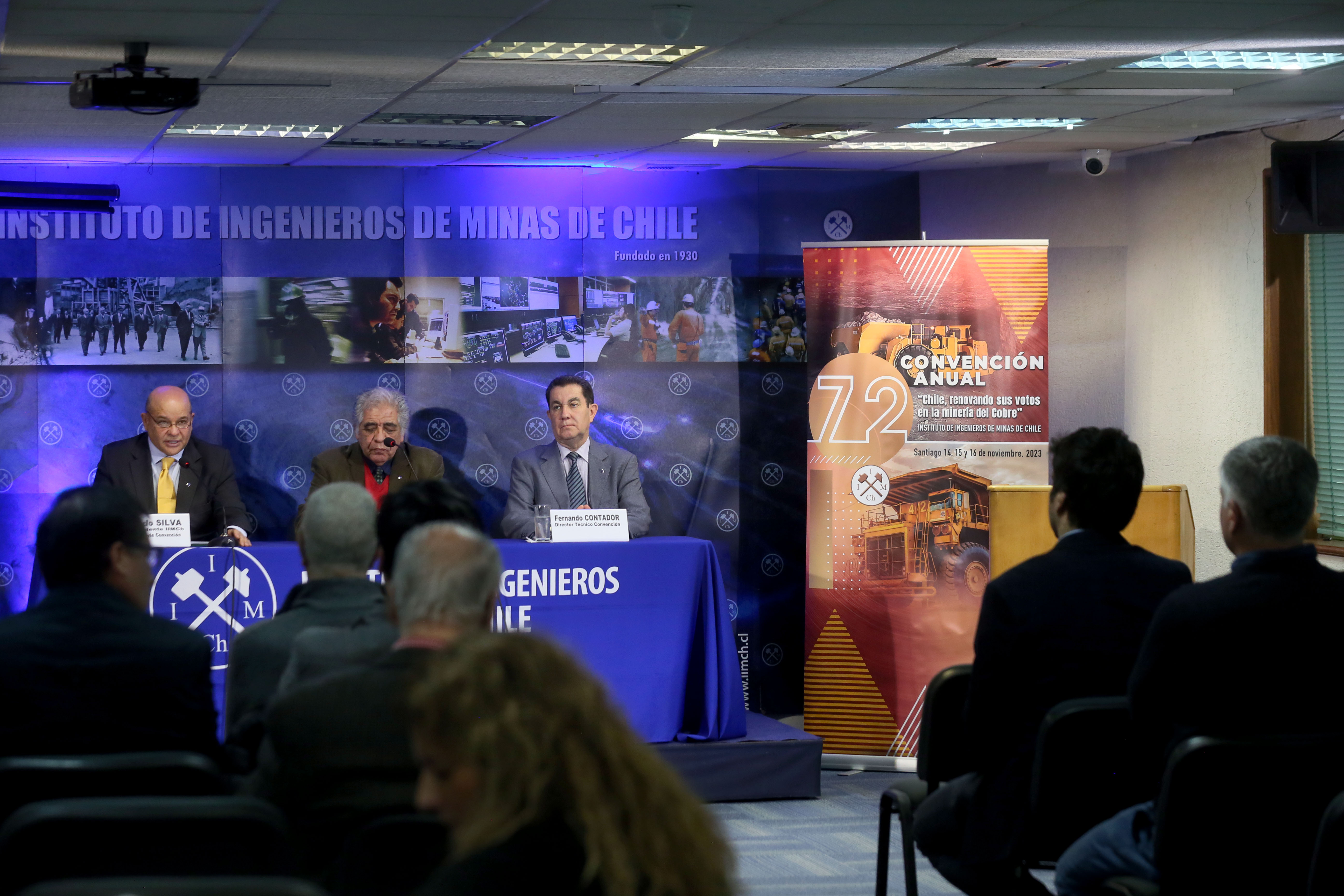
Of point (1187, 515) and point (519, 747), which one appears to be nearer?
point (519, 747)

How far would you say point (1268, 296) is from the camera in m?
6.18

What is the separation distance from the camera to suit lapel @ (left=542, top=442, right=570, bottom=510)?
263 inches

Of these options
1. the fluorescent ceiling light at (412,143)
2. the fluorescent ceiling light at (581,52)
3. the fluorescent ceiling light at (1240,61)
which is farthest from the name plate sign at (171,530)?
the fluorescent ceiling light at (1240,61)

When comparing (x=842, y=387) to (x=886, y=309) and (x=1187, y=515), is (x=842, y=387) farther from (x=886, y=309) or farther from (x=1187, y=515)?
(x=1187, y=515)

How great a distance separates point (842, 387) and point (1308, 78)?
89.7 inches

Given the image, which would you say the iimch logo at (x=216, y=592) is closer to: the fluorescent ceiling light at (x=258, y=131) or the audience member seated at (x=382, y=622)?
the fluorescent ceiling light at (x=258, y=131)

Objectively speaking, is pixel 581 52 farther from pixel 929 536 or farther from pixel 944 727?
pixel 929 536

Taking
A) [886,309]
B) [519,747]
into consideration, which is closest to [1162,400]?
[886,309]

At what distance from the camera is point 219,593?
18.5 feet

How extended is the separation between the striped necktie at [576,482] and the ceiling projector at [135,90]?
2.58 meters

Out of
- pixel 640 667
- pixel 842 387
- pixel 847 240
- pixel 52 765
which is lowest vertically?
pixel 640 667

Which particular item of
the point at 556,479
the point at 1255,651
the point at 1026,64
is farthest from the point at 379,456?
the point at 1255,651

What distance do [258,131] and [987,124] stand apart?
10.4 ft

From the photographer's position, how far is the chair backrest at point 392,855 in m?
2.02
